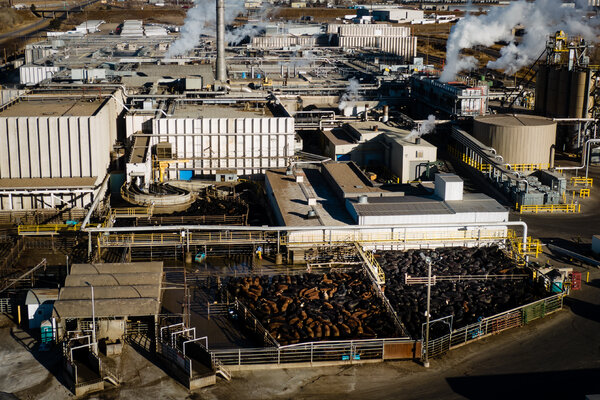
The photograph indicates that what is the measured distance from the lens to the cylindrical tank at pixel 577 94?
4019cm

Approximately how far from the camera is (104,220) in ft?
90.8

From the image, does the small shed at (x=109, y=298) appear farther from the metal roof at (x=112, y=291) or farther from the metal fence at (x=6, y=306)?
the metal fence at (x=6, y=306)

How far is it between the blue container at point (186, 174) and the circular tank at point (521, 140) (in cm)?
1453

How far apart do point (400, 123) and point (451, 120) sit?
2.71 m

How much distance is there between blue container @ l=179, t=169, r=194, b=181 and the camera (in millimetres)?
34625

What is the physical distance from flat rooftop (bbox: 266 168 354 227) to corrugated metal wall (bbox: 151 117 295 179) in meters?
2.25

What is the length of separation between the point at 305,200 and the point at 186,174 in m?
7.91

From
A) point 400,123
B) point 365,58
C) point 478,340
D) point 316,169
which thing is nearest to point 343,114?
point 400,123

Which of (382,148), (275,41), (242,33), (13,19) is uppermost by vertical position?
(13,19)

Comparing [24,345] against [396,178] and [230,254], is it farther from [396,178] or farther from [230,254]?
[396,178]

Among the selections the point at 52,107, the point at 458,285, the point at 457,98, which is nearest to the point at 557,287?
the point at 458,285

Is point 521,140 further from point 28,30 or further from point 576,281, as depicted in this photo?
point 28,30

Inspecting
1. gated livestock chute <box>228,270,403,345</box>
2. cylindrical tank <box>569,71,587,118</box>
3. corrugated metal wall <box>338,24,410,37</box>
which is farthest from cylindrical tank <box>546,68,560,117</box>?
corrugated metal wall <box>338,24,410,37</box>

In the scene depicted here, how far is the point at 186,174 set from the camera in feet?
114
